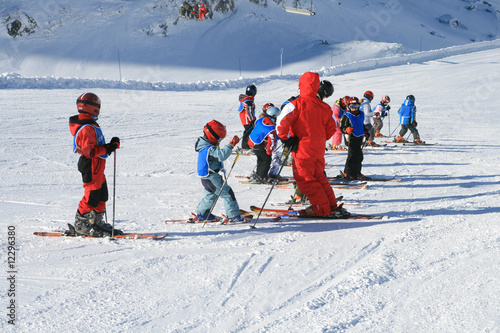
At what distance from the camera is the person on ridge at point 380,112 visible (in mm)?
14805

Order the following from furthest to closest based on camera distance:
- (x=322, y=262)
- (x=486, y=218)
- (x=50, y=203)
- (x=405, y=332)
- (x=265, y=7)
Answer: (x=265, y=7) < (x=50, y=203) < (x=486, y=218) < (x=322, y=262) < (x=405, y=332)

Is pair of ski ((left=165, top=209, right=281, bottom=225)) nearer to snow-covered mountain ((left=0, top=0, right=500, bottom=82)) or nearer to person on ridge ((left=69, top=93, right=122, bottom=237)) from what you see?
person on ridge ((left=69, top=93, right=122, bottom=237))

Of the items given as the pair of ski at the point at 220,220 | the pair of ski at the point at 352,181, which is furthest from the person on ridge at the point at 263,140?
the pair of ski at the point at 220,220

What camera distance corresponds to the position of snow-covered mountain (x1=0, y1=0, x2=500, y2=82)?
37938 mm

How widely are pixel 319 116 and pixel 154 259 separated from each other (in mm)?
2648

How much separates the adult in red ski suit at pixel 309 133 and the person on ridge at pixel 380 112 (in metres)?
9.44

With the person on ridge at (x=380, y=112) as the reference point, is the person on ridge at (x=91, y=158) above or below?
below

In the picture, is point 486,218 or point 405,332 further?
point 486,218

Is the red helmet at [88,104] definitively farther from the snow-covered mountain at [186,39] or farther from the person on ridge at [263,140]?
the snow-covered mountain at [186,39]

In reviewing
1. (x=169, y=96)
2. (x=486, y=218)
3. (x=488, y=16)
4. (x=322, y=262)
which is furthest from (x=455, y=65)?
(x=488, y=16)

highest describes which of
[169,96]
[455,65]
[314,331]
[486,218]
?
[455,65]

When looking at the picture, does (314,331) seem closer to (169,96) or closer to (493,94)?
(169,96)

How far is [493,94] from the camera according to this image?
25.9 metres

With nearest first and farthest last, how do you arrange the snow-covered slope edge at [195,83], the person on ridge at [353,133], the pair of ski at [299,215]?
the pair of ski at [299,215]
the person on ridge at [353,133]
the snow-covered slope edge at [195,83]
